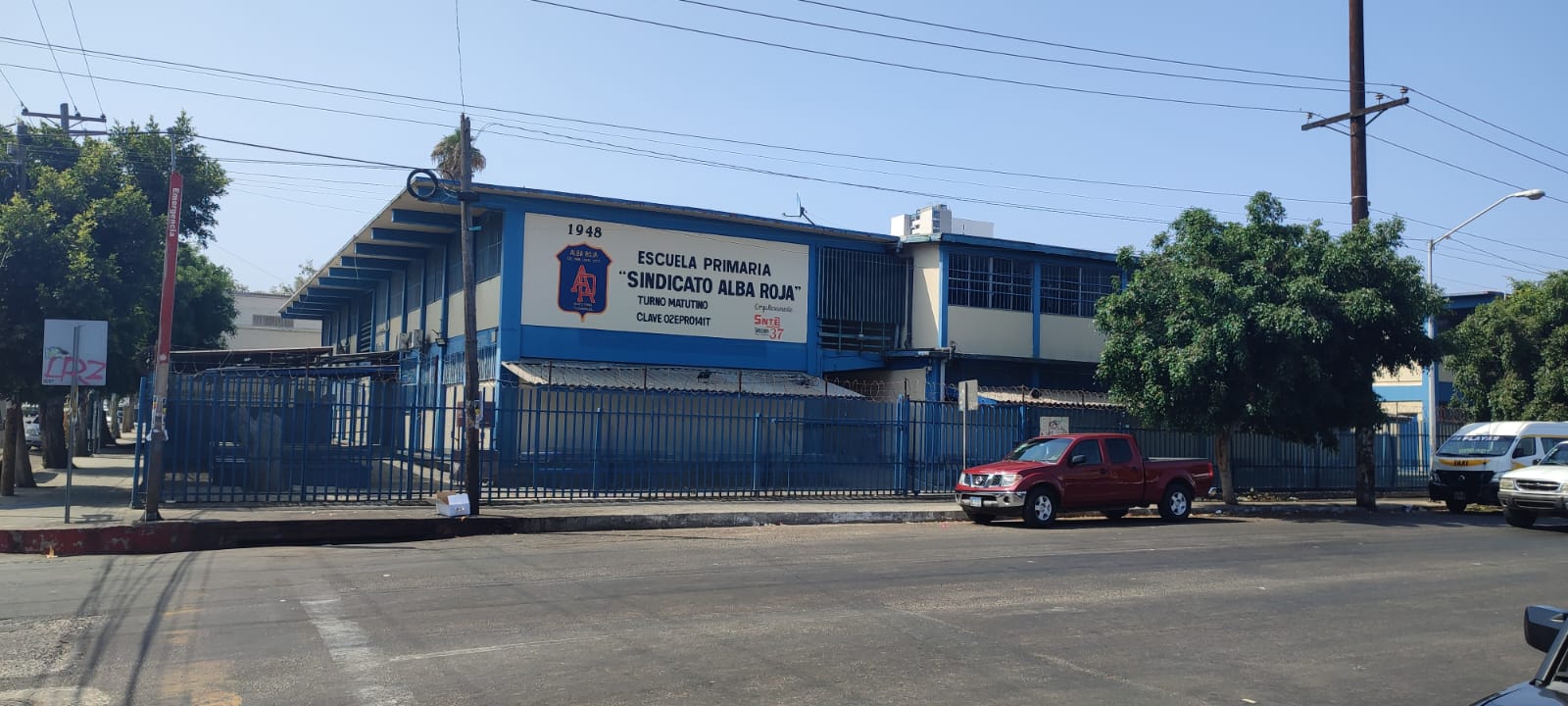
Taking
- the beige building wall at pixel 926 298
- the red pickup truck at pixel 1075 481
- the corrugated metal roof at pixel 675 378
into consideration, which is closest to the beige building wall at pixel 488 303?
the corrugated metal roof at pixel 675 378

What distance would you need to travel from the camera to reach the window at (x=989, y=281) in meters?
28.9

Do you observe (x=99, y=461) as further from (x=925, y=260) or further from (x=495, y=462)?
(x=925, y=260)

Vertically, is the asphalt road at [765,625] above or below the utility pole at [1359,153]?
below

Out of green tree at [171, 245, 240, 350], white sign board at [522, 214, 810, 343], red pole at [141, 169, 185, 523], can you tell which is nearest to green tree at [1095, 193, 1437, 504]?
white sign board at [522, 214, 810, 343]

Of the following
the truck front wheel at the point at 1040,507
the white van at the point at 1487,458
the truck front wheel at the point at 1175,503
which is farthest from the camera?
the white van at the point at 1487,458

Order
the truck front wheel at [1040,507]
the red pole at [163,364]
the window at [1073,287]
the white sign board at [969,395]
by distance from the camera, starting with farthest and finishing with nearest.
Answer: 1. the window at [1073,287]
2. the white sign board at [969,395]
3. the truck front wheel at [1040,507]
4. the red pole at [163,364]

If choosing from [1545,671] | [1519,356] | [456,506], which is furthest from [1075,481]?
[1519,356]

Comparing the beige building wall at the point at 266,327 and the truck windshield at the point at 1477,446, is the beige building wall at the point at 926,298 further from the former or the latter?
the beige building wall at the point at 266,327

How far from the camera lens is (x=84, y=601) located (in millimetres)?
9336

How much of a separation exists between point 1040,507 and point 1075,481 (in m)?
0.87

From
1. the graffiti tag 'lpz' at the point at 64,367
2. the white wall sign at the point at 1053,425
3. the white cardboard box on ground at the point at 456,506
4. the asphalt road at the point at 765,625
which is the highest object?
the graffiti tag 'lpz' at the point at 64,367

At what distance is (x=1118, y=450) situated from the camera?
19125 millimetres

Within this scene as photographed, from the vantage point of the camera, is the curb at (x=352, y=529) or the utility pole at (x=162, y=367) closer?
the curb at (x=352, y=529)

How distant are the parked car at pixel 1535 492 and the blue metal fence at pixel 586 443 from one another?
7985 mm
